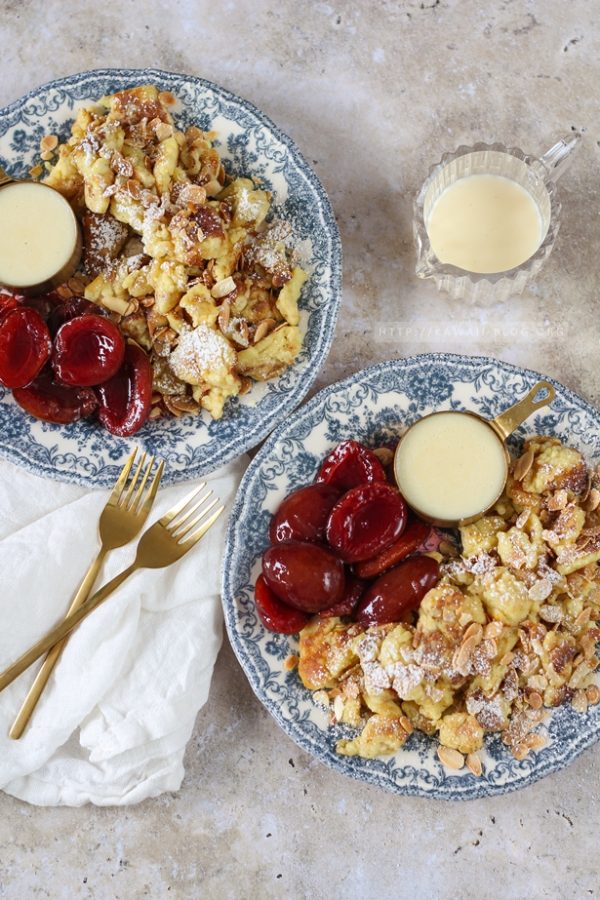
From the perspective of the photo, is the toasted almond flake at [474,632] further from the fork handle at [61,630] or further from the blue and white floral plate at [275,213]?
the fork handle at [61,630]

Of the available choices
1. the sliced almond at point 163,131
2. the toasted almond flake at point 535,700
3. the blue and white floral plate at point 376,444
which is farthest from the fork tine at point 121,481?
the toasted almond flake at point 535,700

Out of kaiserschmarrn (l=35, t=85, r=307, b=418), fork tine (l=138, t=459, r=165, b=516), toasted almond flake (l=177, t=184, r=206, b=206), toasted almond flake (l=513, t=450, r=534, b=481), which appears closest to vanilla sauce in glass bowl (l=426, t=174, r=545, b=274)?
kaiserschmarrn (l=35, t=85, r=307, b=418)

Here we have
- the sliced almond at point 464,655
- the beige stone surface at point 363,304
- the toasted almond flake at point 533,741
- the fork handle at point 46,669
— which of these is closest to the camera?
the sliced almond at point 464,655

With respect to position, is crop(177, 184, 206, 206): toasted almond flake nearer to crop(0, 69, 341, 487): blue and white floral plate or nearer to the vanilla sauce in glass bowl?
crop(0, 69, 341, 487): blue and white floral plate

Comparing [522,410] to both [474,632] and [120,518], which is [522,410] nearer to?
[474,632]

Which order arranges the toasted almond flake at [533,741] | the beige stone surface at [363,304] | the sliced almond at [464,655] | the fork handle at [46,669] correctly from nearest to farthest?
1. the sliced almond at [464,655]
2. the toasted almond flake at [533,741]
3. the fork handle at [46,669]
4. the beige stone surface at [363,304]

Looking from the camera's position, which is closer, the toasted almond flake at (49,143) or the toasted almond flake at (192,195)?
the toasted almond flake at (192,195)
